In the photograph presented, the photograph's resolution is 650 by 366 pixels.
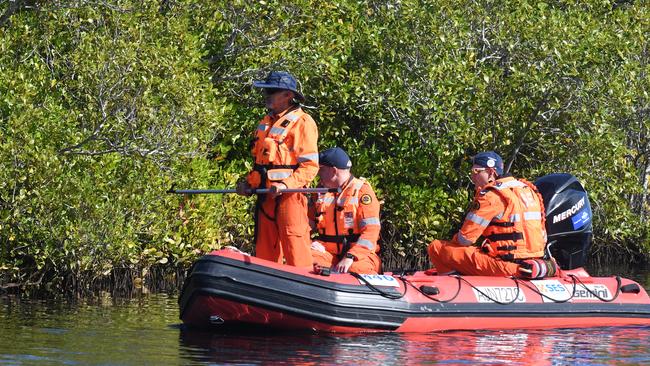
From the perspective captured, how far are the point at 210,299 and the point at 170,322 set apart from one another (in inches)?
45.6

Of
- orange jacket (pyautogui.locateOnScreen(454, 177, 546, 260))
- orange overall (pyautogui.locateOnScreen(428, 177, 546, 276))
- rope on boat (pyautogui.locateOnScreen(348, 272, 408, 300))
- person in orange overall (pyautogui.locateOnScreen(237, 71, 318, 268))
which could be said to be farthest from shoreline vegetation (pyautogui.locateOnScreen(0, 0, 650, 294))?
orange jacket (pyautogui.locateOnScreen(454, 177, 546, 260))

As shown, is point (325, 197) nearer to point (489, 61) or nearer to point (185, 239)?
point (185, 239)

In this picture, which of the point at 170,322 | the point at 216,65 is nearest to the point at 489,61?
the point at 216,65

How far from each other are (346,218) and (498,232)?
1.11 m

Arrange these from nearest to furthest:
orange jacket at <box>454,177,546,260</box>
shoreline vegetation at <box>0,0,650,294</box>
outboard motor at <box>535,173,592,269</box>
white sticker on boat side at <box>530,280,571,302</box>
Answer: orange jacket at <box>454,177,546,260</box>, white sticker on boat side at <box>530,280,571,302</box>, outboard motor at <box>535,173,592,269</box>, shoreline vegetation at <box>0,0,650,294</box>

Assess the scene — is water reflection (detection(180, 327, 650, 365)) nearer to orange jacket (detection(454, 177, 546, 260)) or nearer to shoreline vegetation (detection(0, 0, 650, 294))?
orange jacket (detection(454, 177, 546, 260))

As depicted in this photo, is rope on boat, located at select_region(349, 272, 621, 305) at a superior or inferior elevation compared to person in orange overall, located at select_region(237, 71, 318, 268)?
inferior

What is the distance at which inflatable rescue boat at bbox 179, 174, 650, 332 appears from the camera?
27.8 ft

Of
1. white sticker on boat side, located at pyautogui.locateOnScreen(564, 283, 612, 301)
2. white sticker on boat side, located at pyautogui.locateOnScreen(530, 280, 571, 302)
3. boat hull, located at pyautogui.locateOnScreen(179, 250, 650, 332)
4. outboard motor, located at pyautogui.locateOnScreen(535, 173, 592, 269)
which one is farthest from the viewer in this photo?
outboard motor, located at pyautogui.locateOnScreen(535, 173, 592, 269)

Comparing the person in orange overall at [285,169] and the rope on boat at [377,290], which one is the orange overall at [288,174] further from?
the rope on boat at [377,290]

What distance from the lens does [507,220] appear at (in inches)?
368

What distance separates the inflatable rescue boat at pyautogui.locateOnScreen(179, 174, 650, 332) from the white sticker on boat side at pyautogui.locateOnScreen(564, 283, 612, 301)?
0.01m

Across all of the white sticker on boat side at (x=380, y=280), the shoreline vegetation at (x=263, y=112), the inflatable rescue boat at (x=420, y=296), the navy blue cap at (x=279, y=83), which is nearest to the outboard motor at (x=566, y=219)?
the inflatable rescue boat at (x=420, y=296)

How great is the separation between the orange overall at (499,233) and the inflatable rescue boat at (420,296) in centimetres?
15
